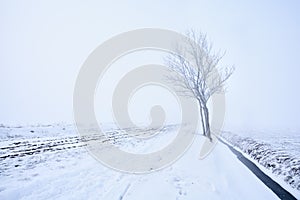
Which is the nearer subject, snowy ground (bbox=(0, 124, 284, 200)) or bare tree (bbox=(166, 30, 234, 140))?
snowy ground (bbox=(0, 124, 284, 200))

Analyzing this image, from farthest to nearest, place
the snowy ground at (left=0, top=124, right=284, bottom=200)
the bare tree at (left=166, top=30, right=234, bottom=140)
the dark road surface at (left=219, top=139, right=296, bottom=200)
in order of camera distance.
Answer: the bare tree at (left=166, top=30, right=234, bottom=140)
the dark road surface at (left=219, top=139, right=296, bottom=200)
the snowy ground at (left=0, top=124, right=284, bottom=200)

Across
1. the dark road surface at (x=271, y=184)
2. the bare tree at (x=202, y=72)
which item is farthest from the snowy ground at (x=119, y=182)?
the bare tree at (x=202, y=72)

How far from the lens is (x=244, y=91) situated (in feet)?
454

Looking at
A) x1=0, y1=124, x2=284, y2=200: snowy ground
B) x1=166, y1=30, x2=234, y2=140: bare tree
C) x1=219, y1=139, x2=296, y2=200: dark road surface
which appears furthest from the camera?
x1=166, y1=30, x2=234, y2=140: bare tree

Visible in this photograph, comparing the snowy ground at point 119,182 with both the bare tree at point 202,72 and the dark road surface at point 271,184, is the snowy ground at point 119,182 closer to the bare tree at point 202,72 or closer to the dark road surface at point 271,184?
the dark road surface at point 271,184

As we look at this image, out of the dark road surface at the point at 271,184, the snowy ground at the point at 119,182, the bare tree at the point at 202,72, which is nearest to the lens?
the snowy ground at the point at 119,182

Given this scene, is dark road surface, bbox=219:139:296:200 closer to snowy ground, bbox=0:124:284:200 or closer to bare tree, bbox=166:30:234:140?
snowy ground, bbox=0:124:284:200

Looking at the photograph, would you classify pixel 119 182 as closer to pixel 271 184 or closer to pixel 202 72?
pixel 271 184

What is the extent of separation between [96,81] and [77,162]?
1552 cm

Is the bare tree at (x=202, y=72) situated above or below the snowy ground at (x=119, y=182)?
above

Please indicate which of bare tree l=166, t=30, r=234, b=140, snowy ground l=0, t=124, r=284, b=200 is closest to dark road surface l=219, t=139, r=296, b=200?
snowy ground l=0, t=124, r=284, b=200

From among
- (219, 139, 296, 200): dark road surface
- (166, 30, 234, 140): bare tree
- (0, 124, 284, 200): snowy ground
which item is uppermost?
(166, 30, 234, 140): bare tree

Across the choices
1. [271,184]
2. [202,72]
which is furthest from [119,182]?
[202,72]

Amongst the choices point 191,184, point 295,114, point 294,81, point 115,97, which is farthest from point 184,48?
point 294,81
